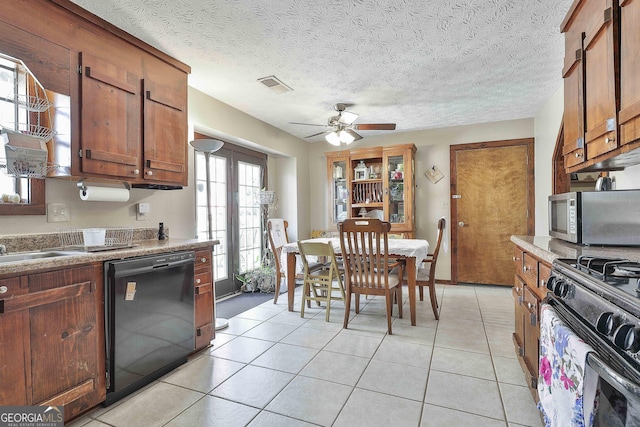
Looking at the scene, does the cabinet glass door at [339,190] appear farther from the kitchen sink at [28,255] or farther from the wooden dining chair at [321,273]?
the kitchen sink at [28,255]

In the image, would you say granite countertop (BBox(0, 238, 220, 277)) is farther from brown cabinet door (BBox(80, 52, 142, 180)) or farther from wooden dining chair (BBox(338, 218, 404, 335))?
wooden dining chair (BBox(338, 218, 404, 335))

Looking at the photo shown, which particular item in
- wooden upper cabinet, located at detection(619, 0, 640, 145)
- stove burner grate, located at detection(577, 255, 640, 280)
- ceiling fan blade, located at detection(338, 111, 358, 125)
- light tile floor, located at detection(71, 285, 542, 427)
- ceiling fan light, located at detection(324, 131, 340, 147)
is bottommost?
light tile floor, located at detection(71, 285, 542, 427)

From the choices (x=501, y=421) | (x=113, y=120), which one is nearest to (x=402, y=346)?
(x=501, y=421)

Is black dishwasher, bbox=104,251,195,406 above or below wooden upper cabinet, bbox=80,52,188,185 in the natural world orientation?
below

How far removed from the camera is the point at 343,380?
2.04 metres

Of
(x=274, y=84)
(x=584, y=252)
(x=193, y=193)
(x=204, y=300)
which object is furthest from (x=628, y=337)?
(x=193, y=193)

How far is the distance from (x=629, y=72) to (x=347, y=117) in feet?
7.73

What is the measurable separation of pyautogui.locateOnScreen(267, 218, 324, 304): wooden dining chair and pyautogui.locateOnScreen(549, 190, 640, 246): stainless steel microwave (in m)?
2.44

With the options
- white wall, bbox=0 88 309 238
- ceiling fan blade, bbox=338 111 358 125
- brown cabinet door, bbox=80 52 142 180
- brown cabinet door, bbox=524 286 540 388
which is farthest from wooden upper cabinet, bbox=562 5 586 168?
white wall, bbox=0 88 309 238

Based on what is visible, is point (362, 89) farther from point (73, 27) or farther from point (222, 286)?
point (222, 286)

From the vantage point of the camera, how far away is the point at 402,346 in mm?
2549

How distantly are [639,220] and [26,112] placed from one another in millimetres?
3523

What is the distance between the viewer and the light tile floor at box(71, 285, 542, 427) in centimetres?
168

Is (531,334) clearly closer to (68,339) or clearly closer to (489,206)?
(68,339)
